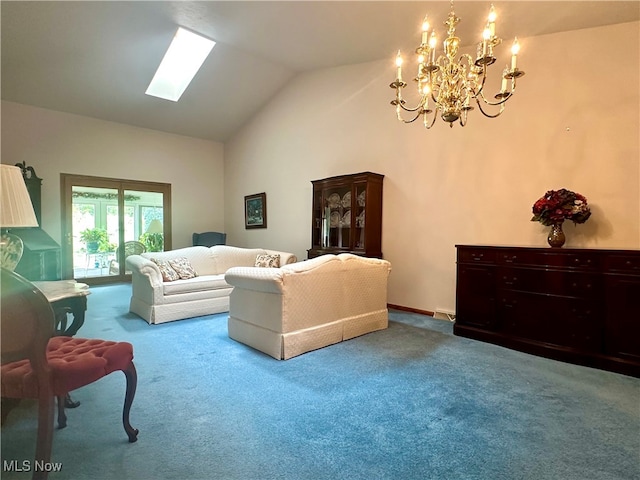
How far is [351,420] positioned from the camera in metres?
1.87

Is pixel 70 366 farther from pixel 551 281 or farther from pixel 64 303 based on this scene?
pixel 551 281

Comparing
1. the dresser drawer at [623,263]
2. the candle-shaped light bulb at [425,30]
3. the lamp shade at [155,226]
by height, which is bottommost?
the dresser drawer at [623,263]

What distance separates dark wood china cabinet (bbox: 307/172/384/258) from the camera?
4543 mm

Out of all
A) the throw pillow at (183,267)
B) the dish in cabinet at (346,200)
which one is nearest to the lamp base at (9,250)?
the throw pillow at (183,267)

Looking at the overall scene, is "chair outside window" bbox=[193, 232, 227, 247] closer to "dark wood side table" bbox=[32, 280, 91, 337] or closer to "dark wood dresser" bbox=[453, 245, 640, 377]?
"dark wood side table" bbox=[32, 280, 91, 337]

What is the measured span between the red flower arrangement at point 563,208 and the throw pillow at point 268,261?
326 cm

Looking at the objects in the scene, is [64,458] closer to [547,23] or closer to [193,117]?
[547,23]

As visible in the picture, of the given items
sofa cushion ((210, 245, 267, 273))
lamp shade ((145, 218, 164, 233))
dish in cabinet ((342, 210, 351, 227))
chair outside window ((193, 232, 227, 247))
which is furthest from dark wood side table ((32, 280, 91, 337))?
lamp shade ((145, 218, 164, 233))

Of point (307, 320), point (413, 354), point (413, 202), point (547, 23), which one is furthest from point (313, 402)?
point (547, 23)

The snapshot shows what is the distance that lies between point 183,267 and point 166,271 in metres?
0.27

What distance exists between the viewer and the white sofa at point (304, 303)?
2.78 metres

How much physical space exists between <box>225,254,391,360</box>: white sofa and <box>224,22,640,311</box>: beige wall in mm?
1189

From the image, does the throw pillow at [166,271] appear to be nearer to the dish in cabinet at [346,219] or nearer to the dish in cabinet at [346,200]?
the dish in cabinet at [346,219]

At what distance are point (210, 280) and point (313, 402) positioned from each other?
271cm
